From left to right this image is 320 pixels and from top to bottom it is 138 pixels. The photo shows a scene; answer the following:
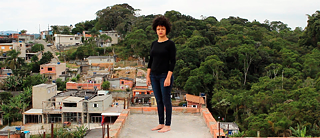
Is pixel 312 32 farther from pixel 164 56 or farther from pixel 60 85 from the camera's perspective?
pixel 164 56

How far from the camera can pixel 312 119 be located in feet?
48.9

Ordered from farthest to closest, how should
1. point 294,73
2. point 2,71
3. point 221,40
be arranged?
point 221,40
point 2,71
point 294,73

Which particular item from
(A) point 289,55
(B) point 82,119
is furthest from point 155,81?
(A) point 289,55

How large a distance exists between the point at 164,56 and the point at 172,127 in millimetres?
1245

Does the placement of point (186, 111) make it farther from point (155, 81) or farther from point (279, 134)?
point (279, 134)

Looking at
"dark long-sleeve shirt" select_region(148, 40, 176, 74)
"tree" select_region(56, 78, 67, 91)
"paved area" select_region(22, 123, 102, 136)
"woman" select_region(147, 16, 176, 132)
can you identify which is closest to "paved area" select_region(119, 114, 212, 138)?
"woman" select_region(147, 16, 176, 132)

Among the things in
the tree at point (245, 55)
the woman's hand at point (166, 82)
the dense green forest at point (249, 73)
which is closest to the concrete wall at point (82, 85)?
the dense green forest at point (249, 73)

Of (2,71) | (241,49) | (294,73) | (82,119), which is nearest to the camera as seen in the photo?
(82,119)

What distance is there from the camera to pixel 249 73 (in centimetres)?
2808

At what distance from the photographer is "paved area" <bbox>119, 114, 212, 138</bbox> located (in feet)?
15.1

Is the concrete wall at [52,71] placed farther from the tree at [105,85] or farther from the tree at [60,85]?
the tree at [105,85]

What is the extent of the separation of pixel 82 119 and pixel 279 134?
1223 cm

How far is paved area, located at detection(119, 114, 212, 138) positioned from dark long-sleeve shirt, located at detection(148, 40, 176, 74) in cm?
98

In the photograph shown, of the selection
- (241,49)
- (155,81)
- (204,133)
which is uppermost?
(241,49)
